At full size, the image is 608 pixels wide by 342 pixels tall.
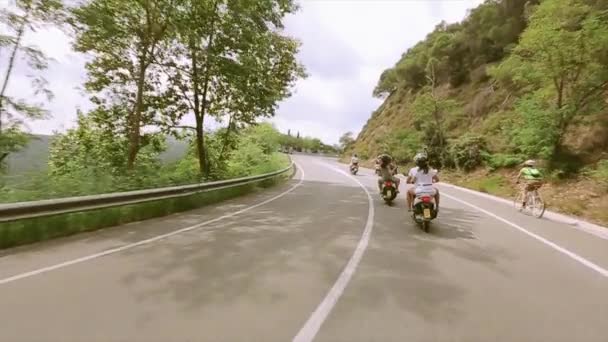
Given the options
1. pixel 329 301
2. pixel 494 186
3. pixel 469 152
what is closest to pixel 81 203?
pixel 329 301

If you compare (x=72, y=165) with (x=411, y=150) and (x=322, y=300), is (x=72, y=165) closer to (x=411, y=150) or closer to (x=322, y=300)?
(x=322, y=300)

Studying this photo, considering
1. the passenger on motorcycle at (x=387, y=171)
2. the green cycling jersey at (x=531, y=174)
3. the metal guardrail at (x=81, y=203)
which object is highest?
the green cycling jersey at (x=531, y=174)

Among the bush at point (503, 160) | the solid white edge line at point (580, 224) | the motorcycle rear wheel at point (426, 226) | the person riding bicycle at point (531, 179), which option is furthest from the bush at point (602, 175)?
the motorcycle rear wheel at point (426, 226)

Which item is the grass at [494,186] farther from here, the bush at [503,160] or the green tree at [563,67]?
the green tree at [563,67]

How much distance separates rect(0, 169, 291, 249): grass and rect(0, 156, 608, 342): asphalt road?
0.42 meters

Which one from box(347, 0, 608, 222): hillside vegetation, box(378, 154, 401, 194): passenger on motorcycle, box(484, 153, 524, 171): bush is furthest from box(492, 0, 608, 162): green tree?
box(378, 154, 401, 194): passenger on motorcycle

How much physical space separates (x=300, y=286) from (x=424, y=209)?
5.21m

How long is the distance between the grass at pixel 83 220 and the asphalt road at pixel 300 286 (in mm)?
418

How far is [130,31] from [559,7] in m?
21.9

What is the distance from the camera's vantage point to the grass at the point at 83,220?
273 inches

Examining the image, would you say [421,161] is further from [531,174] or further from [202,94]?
[202,94]

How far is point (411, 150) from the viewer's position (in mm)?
40406

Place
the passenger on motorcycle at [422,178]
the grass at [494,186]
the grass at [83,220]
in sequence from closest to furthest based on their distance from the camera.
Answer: the grass at [83,220]
the passenger on motorcycle at [422,178]
the grass at [494,186]

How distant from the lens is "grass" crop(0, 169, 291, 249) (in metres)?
6.93
